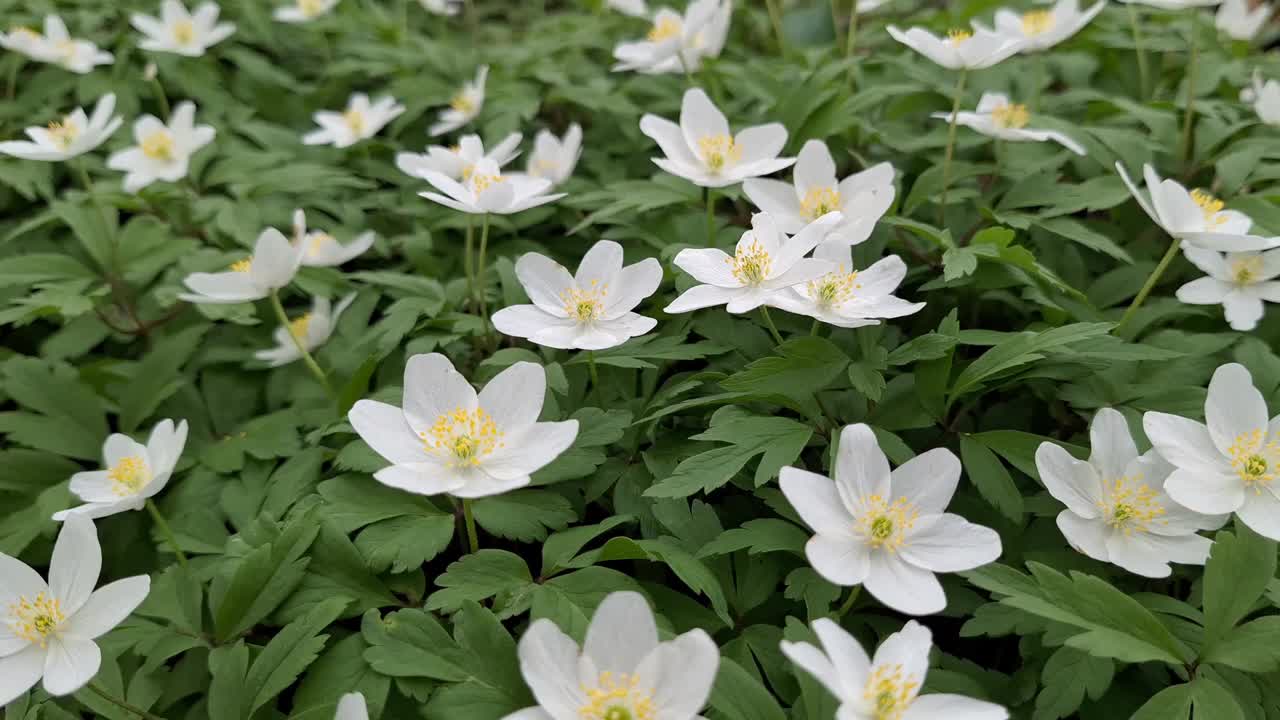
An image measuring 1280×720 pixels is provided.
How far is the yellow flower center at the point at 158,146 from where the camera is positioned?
2723 millimetres

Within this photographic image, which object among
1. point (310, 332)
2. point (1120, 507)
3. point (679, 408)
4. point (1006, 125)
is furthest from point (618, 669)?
point (1006, 125)

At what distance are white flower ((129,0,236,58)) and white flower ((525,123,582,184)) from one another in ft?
4.85

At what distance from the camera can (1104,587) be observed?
139 centimetres

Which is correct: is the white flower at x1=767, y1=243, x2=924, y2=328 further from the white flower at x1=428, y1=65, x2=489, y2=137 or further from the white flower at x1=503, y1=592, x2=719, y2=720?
the white flower at x1=428, y1=65, x2=489, y2=137

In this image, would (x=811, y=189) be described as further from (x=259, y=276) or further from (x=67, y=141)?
(x=67, y=141)

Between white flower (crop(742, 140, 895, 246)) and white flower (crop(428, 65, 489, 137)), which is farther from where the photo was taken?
white flower (crop(428, 65, 489, 137))

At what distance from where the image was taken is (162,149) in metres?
2.72

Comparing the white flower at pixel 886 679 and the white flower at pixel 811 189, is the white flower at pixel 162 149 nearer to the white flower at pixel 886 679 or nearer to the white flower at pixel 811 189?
the white flower at pixel 811 189

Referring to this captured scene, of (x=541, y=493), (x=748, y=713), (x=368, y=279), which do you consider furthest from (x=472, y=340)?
(x=748, y=713)

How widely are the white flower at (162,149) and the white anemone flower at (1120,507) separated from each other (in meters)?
2.44

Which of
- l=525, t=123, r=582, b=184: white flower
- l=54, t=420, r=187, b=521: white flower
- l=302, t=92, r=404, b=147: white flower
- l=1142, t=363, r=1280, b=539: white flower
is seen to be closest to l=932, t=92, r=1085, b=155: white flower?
l=1142, t=363, r=1280, b=539: white flower

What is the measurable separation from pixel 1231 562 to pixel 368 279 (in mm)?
1830

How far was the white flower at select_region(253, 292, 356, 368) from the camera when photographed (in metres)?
2.25

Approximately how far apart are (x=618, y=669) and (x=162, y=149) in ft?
7.36
